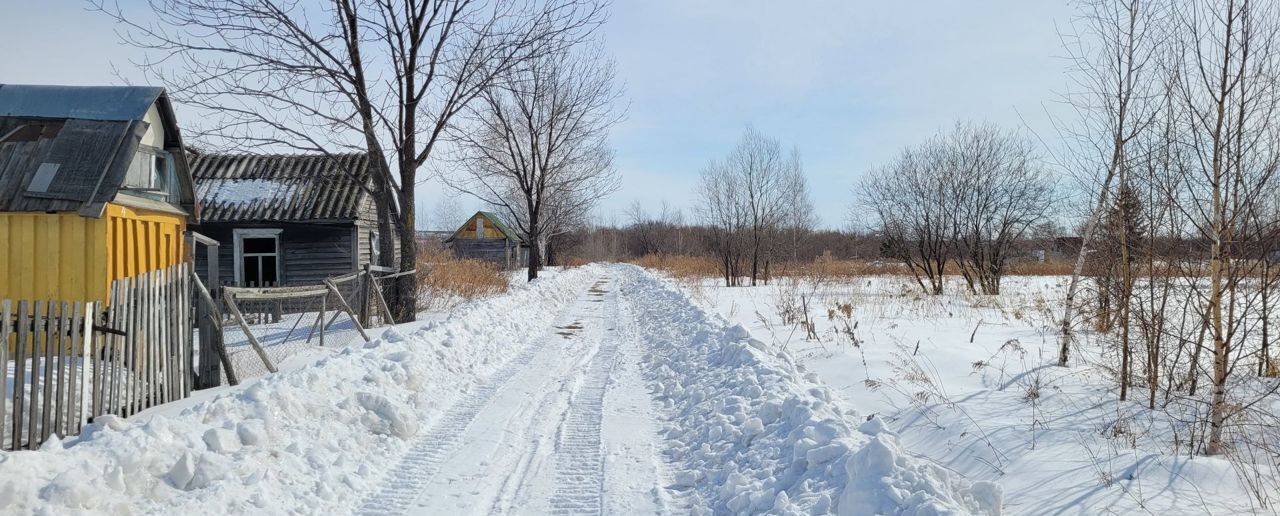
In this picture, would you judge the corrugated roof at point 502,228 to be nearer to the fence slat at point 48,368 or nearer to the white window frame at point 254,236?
the white window frame at point 254,236

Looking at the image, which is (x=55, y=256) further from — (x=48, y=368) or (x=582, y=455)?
(x=582, y=455)

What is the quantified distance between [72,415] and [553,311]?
12.3 m

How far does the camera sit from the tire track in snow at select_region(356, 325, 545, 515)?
4301 mm

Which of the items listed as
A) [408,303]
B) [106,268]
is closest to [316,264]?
[408,303]

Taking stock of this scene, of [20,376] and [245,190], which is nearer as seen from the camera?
[20,376]

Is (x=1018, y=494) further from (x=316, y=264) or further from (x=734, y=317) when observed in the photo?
(x=316, y=264)

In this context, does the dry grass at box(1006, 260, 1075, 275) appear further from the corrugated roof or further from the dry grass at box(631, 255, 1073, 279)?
the corrugated roof

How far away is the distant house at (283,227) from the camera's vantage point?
18578 millimetres

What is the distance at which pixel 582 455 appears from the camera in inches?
205

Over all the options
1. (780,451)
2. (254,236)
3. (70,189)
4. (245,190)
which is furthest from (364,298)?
(780,451)

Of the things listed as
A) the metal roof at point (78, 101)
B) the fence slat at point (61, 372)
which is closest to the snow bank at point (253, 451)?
the fence slat at point (61, 372)

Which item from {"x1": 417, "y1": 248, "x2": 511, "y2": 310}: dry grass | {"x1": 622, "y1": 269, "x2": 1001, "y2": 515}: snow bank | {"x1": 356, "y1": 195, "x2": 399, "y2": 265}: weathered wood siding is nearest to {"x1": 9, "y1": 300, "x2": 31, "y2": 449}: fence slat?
{"x1": 622, "y1": 269, "x2": 1001, "y2": 515}: snow bank

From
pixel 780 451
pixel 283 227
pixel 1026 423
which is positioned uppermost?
pixel 283 227

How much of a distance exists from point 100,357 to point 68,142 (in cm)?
515
